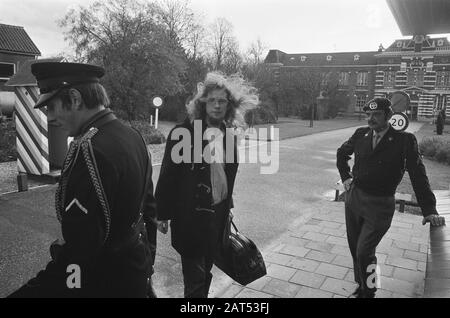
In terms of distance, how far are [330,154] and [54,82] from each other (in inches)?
580

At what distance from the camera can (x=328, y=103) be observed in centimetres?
5484

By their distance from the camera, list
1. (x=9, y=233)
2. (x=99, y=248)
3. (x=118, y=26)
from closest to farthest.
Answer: (x=99, y=248), (x=9, y=233), (x=118, y=26)

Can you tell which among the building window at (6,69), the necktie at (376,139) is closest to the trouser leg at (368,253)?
the necktie at (376,139)

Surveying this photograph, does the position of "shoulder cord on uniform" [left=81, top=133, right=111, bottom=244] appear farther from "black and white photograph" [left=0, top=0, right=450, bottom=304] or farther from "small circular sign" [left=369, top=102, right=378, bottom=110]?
"small circular sign" [left=369, top=102, right=378, bottom=110]

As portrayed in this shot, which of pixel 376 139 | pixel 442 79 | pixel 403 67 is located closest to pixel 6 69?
pixel 376 139

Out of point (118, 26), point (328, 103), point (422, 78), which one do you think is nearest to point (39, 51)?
point (118, 26)

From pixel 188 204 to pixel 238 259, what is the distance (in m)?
0.63

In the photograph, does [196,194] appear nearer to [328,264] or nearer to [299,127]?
[328,264]

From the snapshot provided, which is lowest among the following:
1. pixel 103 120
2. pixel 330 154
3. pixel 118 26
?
pixel 330 154

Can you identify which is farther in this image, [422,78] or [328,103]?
[422,78]

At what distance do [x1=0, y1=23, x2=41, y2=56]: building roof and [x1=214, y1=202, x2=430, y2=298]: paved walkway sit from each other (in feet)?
125

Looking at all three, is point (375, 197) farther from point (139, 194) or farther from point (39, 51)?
point (39, 51)

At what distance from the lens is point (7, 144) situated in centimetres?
1127
